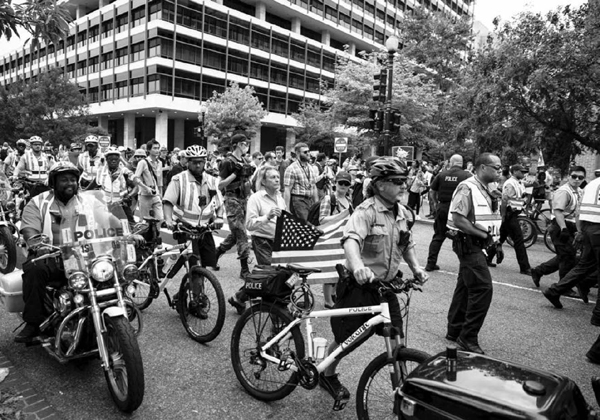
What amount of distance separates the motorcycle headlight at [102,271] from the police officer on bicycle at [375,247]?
71.0 inches

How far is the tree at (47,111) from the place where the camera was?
120 feet

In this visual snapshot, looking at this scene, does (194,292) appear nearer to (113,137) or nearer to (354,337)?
(354,337)

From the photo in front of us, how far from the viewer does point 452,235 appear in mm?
4969

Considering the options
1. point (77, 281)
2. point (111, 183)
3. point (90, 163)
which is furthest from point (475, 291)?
point (90, 163)

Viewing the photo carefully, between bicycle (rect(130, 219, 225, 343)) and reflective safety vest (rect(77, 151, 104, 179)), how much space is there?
3.81 m

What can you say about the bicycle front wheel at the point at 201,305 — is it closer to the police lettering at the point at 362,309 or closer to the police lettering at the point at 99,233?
the police lettering at the point at 99,233

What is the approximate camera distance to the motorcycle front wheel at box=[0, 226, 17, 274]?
273 inches

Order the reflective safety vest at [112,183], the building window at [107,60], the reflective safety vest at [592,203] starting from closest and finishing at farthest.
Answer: the reflective safety vest at [592,203] → the reflective safety vest at [112,183] → the building window at [107,60]

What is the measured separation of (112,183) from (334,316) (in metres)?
5.85

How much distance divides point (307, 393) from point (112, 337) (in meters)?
1.60

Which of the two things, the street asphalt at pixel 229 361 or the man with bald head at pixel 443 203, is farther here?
the man with bald head at pixel 443 203

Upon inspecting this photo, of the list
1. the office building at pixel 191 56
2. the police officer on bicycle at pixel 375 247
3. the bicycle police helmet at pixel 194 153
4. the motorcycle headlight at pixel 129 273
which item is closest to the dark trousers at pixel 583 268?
the police officer on bicycle at pixel 375 247

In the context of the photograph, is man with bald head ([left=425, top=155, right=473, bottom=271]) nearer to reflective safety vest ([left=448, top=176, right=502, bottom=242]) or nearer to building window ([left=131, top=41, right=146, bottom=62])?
reflective safety vest ([left=448, top=176, right=502, bottom=242])

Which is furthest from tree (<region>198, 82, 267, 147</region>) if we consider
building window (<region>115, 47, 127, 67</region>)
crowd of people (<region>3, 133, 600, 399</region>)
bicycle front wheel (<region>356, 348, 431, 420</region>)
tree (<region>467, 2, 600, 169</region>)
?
bicycle front wheel (<region>356, 348, 431, 420</region>)
